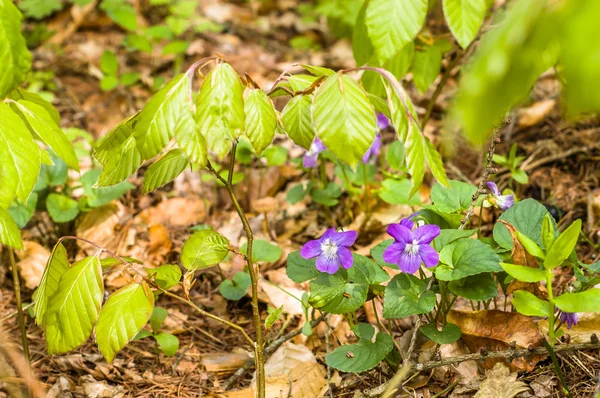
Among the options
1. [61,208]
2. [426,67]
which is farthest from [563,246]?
[61,208]

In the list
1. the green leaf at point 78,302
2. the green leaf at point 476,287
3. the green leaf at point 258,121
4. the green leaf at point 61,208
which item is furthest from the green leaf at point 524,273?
the green leaf at point 61,208

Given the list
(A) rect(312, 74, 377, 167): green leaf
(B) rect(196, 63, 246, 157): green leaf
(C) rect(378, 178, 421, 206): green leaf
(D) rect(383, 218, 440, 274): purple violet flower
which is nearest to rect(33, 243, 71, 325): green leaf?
(B) rect(196, 63, 246, 157): green leaf

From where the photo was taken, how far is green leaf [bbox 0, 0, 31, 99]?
136cm

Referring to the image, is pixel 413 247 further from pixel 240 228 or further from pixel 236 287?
pixel 240 228

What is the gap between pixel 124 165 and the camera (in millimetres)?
1267

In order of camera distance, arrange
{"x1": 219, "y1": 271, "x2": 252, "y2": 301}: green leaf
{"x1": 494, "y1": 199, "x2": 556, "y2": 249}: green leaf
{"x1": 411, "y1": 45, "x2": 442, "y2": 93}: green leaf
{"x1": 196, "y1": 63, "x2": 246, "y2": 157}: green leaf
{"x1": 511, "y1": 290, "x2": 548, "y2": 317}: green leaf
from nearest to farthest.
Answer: {"x1": 196, "y1": 63, "x2": 246, "y2": 157}: green leaf < {"x1": 511, "y1": 290, "x2": 548, "y2": 317}: green leaf < {"x1": 494, "y1": 199, "x2": 556, "y2": 249}: green leaf < {"x1": 219, "y1": 271, "x2": 252, "y2": 301}: green leaf < {"x1": 411, "y1": 45, "x2": 442, "y2": 93}: green leaf

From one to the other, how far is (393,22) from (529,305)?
0.78m

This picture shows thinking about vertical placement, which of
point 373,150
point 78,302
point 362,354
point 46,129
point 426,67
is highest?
point 46,129

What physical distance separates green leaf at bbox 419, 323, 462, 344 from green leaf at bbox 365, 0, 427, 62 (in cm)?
78

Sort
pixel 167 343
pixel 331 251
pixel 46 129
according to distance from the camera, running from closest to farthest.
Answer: pixel 46 129
pixel 331 251
pixel 167 343

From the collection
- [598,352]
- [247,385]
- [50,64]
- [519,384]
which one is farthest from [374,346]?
[50,64]

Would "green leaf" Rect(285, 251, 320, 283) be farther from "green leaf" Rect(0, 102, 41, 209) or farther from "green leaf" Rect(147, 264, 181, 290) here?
"green leaf" Rect(0, 102, 41, 209)

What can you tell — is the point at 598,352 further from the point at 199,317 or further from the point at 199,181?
the point at 199,181

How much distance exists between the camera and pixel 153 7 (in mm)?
4957
